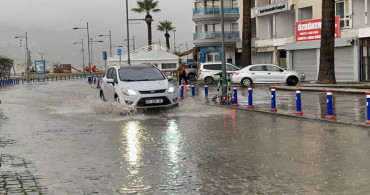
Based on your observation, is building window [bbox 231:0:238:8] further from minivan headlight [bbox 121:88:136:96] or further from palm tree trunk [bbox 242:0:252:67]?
minivan headlight [bbox 121:88:136:96]

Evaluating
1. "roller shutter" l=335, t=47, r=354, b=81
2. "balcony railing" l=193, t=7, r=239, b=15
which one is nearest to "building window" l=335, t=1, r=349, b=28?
"roller shutter" l=335, t=47, r=354, b=81

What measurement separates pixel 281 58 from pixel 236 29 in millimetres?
21505

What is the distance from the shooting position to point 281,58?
49688 millimetres

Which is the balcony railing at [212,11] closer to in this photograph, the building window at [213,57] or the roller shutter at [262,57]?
the building window at [213,57]

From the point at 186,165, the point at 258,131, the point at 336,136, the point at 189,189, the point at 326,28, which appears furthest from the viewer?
the point at 326,28

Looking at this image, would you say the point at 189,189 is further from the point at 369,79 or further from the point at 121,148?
the point at 369,79

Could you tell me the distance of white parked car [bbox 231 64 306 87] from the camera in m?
34.8

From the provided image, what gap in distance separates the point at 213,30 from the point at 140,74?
5080 cm

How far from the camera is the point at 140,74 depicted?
19.2 m

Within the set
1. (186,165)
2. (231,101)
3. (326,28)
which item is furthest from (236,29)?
(186,165)

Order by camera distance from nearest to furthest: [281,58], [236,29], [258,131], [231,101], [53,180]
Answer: [53,180] < [258,131] < [231,101] < [281,58] < [236,29]

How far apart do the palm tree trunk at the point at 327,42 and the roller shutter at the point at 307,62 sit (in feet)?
38.6

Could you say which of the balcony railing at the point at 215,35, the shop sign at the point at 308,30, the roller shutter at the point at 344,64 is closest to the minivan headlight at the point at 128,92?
the roller shutter at the point at 344,64

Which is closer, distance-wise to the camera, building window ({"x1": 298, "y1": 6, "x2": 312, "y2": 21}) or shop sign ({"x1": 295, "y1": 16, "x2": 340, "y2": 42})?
shop sign ({"x1": 295, "y1": 16, "x2": 340, "y2": 42})
